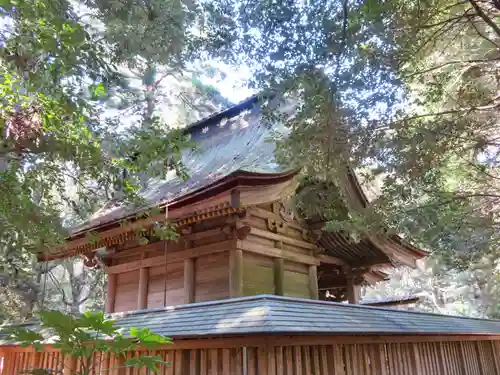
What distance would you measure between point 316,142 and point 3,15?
409cm

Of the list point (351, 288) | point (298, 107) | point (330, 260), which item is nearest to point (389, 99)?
point (298, 107)

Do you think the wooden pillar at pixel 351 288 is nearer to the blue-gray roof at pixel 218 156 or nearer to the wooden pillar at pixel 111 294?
the blue-gray roof at pixel 218 156

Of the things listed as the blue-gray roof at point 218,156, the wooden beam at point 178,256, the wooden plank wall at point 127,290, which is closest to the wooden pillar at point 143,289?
the wooden beam at point 178,256

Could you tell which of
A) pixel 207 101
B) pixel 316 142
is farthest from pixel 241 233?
pixel 207 101

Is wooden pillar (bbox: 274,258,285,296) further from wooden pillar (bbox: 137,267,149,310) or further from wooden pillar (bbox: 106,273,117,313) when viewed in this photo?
wooden pillar (bbox: 106,273,117,313)

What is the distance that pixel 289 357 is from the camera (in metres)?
4.00

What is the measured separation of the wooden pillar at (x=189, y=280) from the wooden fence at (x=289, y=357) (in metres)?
2.18

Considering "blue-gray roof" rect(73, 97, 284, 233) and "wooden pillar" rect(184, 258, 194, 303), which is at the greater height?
"blue-gray roof" rect(73, 97, 284, 233)

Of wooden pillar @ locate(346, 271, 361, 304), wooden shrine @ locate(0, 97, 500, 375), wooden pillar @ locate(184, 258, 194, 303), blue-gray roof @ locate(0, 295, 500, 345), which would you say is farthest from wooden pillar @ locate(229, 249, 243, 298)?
wooden pillar @ locate(346, 271, 361, 304)

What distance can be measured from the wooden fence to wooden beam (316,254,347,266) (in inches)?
119

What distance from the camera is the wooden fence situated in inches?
151

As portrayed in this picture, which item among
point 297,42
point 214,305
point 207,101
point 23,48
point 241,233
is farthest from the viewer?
point 207,101

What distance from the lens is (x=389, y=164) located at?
6.38m

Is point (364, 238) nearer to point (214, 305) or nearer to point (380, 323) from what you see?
point (380, 323)
